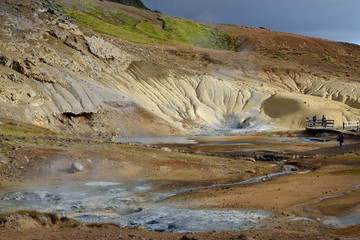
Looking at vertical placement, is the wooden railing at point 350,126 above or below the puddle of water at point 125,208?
A: above

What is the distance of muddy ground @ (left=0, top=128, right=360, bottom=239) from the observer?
1152cm

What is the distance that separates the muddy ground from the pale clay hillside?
16670mm

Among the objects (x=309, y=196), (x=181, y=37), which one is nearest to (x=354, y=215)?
(x=309, y=196)

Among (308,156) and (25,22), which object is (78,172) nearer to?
(308,156)

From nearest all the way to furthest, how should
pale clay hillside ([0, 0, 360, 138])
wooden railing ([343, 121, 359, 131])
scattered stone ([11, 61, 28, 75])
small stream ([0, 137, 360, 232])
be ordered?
1. small stream ([0, 137, 360, 232])
2. pale clay hillside ([0, 0, 360, 138])
3. scattered stone ([11, 61, 28, 75])
4. wooden railing ([343, 121, 359, 131])

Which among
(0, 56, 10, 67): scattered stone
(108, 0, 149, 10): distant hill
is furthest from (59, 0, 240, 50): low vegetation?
(0, 56, 10, 67): scattered stone

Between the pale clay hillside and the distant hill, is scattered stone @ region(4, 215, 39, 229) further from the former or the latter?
the distant hill

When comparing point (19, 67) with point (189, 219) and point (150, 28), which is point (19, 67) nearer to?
point (189, 219)

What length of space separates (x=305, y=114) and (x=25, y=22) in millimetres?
37455

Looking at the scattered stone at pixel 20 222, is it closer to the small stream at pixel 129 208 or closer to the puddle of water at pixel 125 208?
the small stream at pixel 129 208

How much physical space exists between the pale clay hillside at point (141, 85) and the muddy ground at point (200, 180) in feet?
54.7

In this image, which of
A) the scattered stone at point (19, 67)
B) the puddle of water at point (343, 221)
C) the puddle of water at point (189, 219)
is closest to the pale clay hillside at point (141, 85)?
the scattered stone at point (19, 67)

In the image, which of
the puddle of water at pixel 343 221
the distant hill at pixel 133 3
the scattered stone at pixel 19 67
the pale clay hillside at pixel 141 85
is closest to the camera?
the puddle of water at pixel 343 221

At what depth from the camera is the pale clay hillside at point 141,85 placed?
43.4 m
